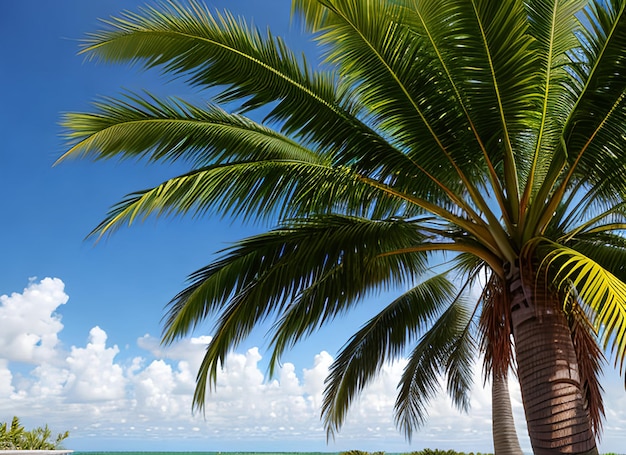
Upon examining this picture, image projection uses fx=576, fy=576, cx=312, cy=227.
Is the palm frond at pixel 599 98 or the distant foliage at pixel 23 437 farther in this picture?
the distant foliage at pixel 23 437

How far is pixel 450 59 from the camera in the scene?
216 inches

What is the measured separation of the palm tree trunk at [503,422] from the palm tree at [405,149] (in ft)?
13.1

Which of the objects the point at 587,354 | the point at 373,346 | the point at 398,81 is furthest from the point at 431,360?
the point at 398,81

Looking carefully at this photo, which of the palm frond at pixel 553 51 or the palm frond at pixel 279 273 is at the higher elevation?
the palm frond at pixel 553 51

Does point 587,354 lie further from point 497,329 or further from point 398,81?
point 398,81

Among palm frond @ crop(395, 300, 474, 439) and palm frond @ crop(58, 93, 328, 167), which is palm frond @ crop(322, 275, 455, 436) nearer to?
palm frond @ crop(395, 300, 474, 439)

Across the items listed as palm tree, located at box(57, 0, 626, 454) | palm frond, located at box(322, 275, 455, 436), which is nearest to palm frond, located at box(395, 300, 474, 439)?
palm frond, located at box(322, 275, 455, 436)

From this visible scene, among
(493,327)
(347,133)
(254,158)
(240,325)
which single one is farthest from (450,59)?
(240,325)

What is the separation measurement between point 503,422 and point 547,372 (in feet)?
20.8

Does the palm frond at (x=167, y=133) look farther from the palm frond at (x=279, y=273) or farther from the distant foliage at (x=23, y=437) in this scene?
the distant foliage at (x=23, y=437)

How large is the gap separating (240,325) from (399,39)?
3739 millimetres

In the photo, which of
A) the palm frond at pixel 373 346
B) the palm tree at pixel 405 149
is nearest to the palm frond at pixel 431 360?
the palm frond at pixel 373 346

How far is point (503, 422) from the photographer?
36.4 ft

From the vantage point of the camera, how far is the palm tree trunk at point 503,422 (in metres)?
10.8
